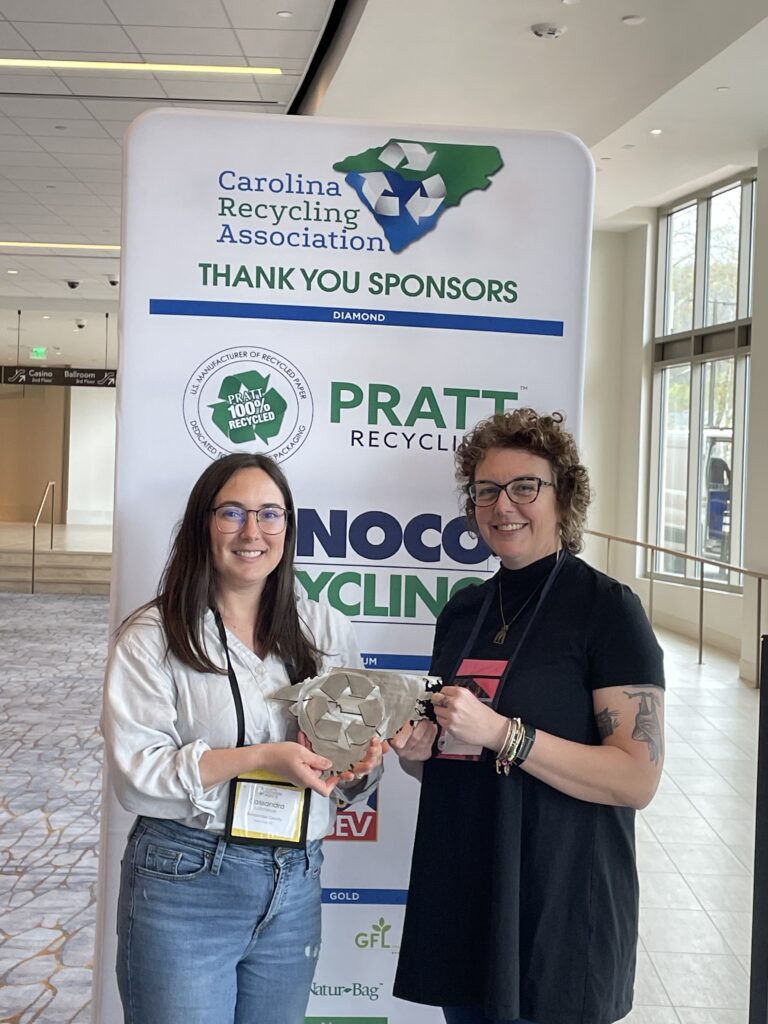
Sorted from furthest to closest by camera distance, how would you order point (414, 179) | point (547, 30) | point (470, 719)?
1. point (547, 30)
2. point (414, 179)
3. point (470, 719)

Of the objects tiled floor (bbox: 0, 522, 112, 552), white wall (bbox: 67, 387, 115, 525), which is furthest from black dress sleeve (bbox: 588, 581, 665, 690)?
white wall (bbox: 67, 387, 115, 525)

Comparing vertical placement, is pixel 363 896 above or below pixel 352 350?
below

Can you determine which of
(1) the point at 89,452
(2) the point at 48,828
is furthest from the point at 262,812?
(1) the point at 89,452

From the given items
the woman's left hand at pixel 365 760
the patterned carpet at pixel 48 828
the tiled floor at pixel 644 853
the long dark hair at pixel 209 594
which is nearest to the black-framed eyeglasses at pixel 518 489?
the long dark hair at pixel 209 594

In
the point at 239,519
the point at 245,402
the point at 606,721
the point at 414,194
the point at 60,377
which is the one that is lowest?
the point at 606,721

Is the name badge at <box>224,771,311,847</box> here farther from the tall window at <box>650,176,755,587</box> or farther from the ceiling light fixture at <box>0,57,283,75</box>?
the tall window at <box>650,176,755,587</box>

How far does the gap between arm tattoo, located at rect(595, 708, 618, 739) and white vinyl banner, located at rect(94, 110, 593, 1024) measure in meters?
0.75

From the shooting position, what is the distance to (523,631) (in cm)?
173

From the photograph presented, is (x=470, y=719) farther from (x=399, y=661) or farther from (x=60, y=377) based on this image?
(x=60, y=377)

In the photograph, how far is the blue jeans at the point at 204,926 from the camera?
5.58 ft

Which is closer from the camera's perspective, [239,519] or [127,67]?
[239,519]

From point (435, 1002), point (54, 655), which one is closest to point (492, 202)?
point (435, 1002)

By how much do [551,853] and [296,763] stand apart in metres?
0.43

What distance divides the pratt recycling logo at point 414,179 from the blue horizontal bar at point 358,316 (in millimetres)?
158
